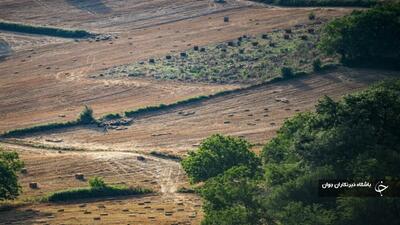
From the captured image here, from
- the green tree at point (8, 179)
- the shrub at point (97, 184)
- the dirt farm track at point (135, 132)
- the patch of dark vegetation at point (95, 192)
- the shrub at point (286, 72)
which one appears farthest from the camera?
the shrub at point (286, 72)

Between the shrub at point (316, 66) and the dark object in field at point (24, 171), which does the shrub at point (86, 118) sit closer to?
the dark object in field at point (24, 171)

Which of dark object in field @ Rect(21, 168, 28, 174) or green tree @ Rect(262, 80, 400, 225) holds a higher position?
green tree @ Rect(262, 80, 400, 225)

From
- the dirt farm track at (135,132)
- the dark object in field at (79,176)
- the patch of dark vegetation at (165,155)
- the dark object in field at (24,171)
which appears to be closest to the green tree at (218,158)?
the dirt farm track at (135,132)

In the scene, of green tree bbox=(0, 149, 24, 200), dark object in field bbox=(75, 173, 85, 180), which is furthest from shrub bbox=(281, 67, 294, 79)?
green tree bbox=(0, 149, 24, 200)

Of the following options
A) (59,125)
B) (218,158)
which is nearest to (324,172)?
(218,158)

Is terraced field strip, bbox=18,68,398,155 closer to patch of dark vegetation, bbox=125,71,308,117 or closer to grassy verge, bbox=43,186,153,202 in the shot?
patch of dark vegetation, bbox=125,71,308,117

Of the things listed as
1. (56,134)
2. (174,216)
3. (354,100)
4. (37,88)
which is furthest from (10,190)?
(37,88)
